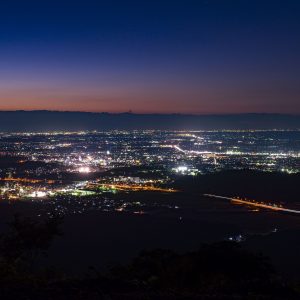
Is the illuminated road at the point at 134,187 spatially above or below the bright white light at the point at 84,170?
below

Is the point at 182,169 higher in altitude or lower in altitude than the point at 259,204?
higher

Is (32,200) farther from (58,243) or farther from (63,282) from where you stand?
(63,282)

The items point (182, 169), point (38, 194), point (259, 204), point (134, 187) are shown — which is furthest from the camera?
point (182, 169)

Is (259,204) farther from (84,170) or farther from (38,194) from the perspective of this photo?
(84,170)

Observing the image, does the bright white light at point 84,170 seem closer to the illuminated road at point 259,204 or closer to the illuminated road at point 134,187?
the illuminated road at point 134,187

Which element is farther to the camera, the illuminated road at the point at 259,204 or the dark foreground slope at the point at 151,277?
the illuminated road at the point at 259,204

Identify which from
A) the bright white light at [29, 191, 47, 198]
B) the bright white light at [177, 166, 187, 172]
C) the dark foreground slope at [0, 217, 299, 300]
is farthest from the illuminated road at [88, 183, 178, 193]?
the dark foreground slope at [0, 217, 299, 300]

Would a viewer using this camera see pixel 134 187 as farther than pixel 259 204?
Result: Yes

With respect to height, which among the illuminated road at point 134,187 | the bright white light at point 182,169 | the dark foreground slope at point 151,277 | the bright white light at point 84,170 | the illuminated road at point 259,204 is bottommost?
the illuminated road at point 134,187

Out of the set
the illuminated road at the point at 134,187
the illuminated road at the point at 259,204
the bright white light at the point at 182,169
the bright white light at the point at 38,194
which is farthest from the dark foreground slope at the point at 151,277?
the bright white light at the point at 182,169

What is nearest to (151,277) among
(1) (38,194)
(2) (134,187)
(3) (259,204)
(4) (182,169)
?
(3) (259,204)

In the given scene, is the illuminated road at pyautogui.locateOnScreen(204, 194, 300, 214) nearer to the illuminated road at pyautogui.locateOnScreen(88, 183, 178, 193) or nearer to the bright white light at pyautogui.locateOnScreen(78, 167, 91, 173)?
the illuminated road at pyautogui.locateOnScreen(88, 183, 178, 193)

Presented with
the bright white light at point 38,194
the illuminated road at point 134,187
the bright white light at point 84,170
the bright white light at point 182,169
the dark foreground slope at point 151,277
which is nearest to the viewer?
the dark foreground slope at point 151,277
